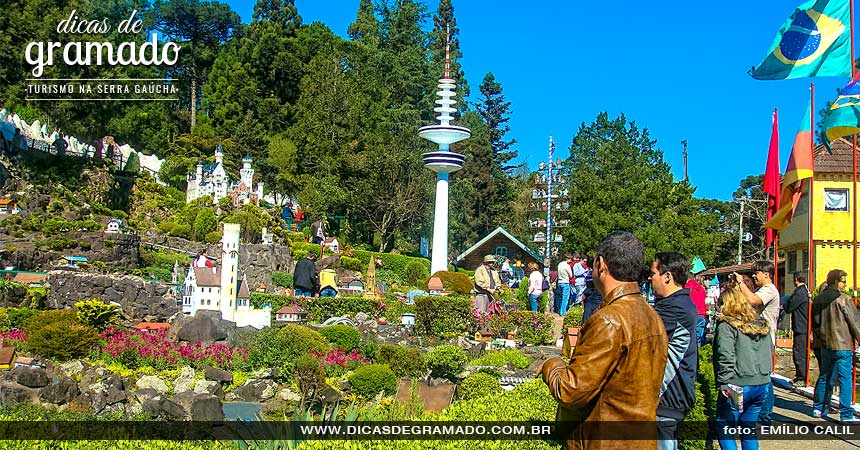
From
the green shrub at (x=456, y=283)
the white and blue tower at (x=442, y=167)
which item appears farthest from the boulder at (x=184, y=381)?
the white and blue tower at (x=442, y=167)

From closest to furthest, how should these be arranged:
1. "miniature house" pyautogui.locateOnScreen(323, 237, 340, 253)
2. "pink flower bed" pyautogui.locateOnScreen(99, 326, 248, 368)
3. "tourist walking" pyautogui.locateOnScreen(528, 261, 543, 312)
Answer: "pink flower bed" pyautogui.locateOnScreen(99, 326, 248, 368) < "tourist walking" pyautogui.locateOnScreen(528, 261, 543, 312) < "miniature house" pyautogui.locateOnScreen(323, 237, 340, 253)

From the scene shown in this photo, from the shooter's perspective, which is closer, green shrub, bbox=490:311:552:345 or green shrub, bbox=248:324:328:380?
green shrub, bbox=248:324:328:380

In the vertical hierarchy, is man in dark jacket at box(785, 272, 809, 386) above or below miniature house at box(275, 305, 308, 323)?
above

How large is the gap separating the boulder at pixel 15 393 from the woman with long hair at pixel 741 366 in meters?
8.30

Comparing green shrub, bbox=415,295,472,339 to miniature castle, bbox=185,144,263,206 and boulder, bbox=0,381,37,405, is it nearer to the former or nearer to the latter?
boulder, bbox=0,381,37,405

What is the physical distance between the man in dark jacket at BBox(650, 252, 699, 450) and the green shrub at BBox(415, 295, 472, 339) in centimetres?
1153

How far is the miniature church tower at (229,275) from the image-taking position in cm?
1535

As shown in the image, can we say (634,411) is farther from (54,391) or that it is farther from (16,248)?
(16,248)

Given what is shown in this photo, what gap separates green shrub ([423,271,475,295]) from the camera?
22366mm

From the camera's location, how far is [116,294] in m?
17.1

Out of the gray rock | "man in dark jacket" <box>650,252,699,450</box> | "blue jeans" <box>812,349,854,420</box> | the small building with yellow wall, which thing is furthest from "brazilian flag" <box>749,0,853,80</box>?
the small building with yellow wall

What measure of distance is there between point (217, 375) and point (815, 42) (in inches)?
419

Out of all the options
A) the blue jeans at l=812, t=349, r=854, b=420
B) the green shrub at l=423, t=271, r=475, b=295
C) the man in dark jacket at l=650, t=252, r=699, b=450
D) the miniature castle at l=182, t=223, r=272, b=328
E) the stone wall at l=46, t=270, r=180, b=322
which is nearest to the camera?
the man in dark jacket at l=650, t=252, r=699, b=450

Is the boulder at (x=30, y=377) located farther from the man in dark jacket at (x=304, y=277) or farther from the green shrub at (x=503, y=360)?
the man in dark jacket at (x=304, y=277)
